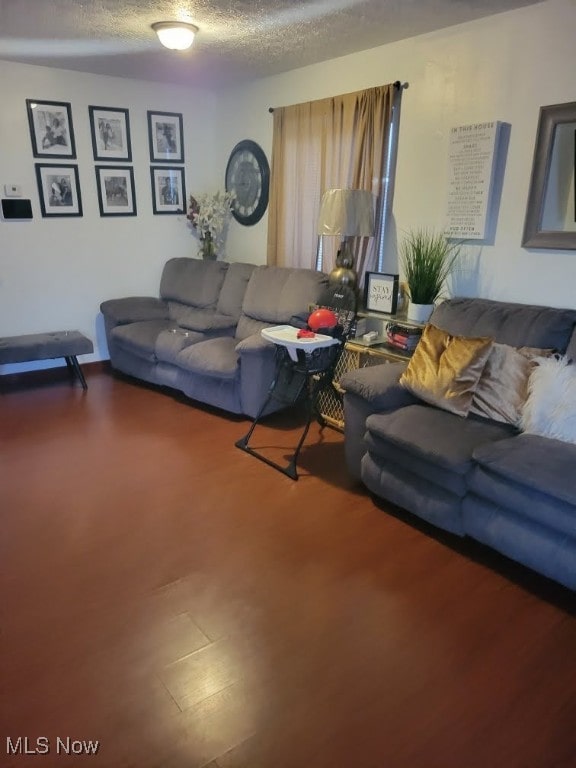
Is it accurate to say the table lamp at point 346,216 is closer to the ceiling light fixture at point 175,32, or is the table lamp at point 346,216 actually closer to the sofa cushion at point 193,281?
the ceiling light fixture at point 175,32

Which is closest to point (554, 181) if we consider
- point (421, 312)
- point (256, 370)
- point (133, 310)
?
point (421, 312)

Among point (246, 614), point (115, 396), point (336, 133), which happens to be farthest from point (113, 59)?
point (246, 614)

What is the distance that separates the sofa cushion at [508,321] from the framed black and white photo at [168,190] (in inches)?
119

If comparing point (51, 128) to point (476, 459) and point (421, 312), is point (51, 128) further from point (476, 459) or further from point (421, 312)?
point (476, 459)

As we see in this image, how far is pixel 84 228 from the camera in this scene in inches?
175

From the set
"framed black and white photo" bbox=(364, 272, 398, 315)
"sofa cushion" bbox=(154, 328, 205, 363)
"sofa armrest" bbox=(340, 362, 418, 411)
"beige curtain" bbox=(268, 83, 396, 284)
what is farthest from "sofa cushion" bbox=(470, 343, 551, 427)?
"sofa cushion" bbox=(154, 328, 205, 363)

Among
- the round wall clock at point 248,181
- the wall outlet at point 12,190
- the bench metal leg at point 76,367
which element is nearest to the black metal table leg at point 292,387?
the bench metal leg at point 76,367

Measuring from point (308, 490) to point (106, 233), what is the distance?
3.14m

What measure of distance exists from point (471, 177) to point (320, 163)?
4.12 ft

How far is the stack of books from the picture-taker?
3.03 meters

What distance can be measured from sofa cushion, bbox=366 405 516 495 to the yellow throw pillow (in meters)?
0.07

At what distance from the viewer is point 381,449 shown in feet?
8.11

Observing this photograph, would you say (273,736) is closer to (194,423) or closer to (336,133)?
(194,423)

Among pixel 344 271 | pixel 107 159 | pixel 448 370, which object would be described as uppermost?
pixel 107 159
